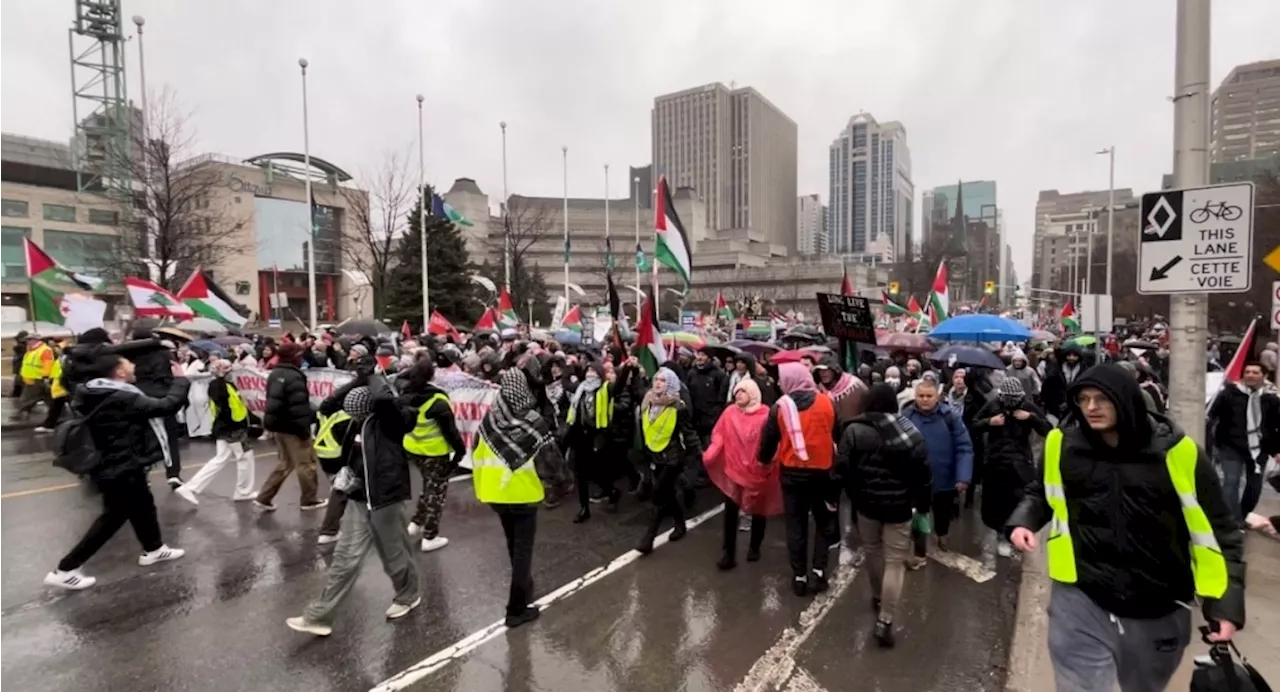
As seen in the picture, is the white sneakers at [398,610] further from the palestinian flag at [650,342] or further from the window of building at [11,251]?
the window of building at [11,251]

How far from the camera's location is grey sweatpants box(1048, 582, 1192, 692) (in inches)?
111

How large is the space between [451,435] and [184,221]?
24.5 metres

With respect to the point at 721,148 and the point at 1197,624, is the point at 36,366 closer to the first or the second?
the point at 1197,624

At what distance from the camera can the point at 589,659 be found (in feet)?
14.6

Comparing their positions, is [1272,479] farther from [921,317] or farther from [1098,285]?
[1098,285]

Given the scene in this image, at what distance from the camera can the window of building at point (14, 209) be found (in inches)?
2133

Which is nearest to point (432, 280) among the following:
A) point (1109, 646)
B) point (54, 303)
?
point (54, 303)

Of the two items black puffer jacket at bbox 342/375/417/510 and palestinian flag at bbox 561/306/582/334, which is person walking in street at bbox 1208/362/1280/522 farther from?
palestinian flag at bbox 561/306/582/334

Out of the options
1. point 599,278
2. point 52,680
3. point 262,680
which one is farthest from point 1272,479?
point 599,278

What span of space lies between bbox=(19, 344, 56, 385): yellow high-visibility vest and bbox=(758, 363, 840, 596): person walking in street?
47.7ft

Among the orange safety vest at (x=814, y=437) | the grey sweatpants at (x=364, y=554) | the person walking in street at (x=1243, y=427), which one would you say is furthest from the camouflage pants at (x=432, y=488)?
the person walking in street at (x=1243, y=427)

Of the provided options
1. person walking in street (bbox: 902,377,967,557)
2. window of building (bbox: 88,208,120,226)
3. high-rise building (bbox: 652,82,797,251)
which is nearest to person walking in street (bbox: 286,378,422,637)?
person walking in street (bbox: 902,377,967,557)

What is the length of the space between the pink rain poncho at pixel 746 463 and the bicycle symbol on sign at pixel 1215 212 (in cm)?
324

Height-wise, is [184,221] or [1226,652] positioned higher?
[184,221]
